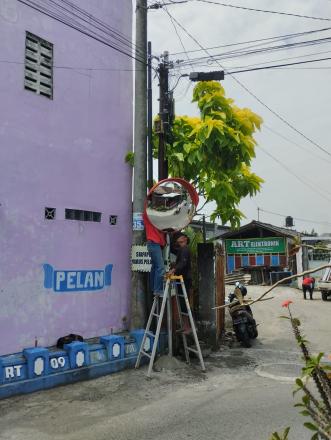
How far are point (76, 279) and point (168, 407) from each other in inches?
115

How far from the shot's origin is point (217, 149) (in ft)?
28.5

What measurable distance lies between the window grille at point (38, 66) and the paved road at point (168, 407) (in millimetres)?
4641

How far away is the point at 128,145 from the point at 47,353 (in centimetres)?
443

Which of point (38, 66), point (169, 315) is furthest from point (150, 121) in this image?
point (169, 315)

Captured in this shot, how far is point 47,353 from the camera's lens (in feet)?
20.7

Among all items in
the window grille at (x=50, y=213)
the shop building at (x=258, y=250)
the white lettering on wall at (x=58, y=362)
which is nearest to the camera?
the white lettering on wall at (x=58, y=362)

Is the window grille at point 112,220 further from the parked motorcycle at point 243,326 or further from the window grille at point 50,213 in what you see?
the parked motorcycle at point 243,326

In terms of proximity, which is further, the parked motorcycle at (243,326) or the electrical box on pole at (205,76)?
the parked motorcycle at (243,326)

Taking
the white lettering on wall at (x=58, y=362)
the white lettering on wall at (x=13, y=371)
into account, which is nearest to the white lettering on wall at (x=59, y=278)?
the white lettering on wall at (x=58, y=362)

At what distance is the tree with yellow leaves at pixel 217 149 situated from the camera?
854 cm

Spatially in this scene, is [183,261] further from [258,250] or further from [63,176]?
[258,250]

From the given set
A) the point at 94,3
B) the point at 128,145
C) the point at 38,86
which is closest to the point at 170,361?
the point at 128,145

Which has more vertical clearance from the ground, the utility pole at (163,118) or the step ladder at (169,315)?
the utility pole at (163,118)

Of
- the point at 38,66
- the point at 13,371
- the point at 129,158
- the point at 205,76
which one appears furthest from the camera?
the point at 205,76
